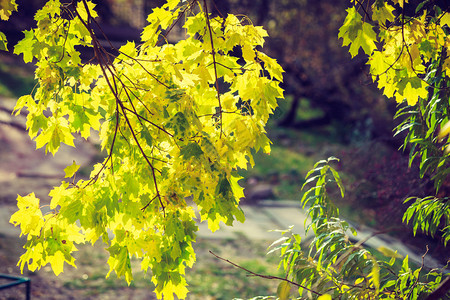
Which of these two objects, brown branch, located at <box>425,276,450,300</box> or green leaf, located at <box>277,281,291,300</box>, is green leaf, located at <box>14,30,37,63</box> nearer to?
green leaf, located at <box>277,281,291,300</box>

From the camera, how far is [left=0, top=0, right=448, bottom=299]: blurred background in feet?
19.2

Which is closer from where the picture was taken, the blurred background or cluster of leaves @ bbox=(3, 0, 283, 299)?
cluster of leaves @ bbox=(3, 0, 283, 299)

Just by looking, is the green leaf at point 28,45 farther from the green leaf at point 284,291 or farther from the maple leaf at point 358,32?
the green leaf at point 284,291

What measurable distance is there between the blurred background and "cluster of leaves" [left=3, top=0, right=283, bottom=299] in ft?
8.63

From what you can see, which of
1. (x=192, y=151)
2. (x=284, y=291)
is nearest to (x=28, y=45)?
(x=192, y=151)

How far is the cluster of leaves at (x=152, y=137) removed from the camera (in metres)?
2.29

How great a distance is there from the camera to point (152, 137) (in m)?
2.41

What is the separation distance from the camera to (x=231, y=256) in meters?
7.38

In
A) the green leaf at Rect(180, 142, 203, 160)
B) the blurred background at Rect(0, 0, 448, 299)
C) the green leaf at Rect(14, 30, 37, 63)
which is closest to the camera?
the green leaf at Rect(180, 142, 203, 160)

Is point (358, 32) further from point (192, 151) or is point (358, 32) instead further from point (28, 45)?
point (28, 45)

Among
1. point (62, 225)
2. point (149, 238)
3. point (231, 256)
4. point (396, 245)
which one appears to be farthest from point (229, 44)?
point (231, 256)

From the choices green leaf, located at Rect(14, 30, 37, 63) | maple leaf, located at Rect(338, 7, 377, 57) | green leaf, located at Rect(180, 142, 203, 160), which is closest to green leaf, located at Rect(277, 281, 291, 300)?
green leaf, located at Rect(180, 142, 203, 160)

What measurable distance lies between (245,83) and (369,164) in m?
4.28

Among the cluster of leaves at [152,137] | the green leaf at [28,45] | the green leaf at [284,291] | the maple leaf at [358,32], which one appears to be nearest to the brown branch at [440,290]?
the green leaf at [284,291]
